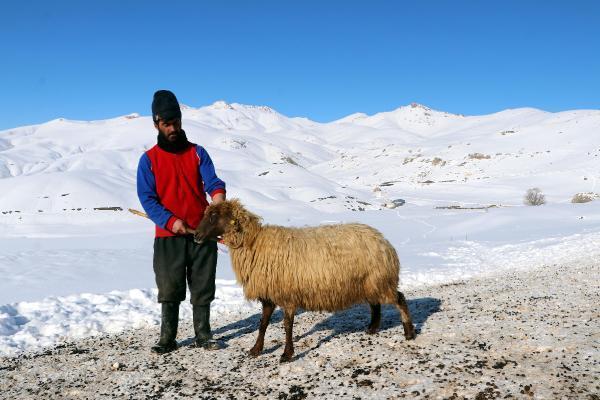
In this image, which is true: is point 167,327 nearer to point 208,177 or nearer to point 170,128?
point 208,177

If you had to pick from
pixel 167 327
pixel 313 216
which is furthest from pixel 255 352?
pixel 313 216

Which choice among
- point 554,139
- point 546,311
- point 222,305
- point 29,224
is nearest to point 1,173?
point 29,224

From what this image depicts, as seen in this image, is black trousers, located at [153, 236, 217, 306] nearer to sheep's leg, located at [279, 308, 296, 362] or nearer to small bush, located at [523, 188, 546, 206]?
sheep's leg, located at [279, 308, 296, 362]

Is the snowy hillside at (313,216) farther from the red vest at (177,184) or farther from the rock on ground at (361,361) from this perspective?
the red vest at (177,184)

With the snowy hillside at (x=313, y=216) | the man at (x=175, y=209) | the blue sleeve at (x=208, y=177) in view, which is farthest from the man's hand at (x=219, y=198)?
the snowy hillside at (x=313, y=216)

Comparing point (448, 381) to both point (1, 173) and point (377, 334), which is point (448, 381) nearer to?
point (377, 334)

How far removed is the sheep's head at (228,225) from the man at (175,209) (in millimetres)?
249

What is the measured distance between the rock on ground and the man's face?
3.39 m

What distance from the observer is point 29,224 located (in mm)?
31891

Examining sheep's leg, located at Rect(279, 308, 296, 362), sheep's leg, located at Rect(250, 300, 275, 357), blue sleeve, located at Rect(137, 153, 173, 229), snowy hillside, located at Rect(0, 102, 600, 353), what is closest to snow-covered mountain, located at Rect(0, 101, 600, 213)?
snowy hillside, located at Rect(0, 102, 600, 353)

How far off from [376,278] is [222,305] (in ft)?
17.4

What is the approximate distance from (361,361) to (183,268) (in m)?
3.03

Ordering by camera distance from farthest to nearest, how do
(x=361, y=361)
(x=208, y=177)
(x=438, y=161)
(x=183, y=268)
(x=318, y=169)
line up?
(x=318, y=169), (x=438, y=161), (x=208, y=177), (x=183, y=268), (x=361, y=361)

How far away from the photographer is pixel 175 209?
23.3 ft
